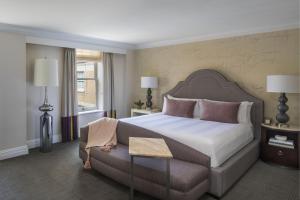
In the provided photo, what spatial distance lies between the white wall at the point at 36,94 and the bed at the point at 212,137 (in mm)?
1577

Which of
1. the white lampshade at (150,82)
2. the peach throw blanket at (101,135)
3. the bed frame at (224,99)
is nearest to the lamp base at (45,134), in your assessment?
the peach throw blanket at (101,135)

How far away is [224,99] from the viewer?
4.30 metres

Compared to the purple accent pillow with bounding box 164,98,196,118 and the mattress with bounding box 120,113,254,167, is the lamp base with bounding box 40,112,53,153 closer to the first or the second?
the mattress with bounding box 120,113,254,167

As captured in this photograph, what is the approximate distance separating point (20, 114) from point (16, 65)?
0.90 metres

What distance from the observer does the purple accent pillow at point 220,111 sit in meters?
3.78


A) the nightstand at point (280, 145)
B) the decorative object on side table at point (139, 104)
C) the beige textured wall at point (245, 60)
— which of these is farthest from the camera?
the decorative object on side table at point (139, 104)

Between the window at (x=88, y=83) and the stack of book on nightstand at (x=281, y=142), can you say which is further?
the window at (x=88, y=83)

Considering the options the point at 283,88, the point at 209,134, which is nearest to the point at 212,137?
the point at 209,134

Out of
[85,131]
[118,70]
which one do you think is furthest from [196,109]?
[118,70]

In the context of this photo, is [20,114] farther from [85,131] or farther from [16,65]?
[85,131]

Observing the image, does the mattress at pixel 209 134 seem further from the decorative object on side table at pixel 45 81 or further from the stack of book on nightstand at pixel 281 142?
the decorative object on side table at pixel 45 81

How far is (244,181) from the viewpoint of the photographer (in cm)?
302

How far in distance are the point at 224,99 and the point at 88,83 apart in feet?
11.1

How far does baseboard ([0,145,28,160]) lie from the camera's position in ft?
12.4
